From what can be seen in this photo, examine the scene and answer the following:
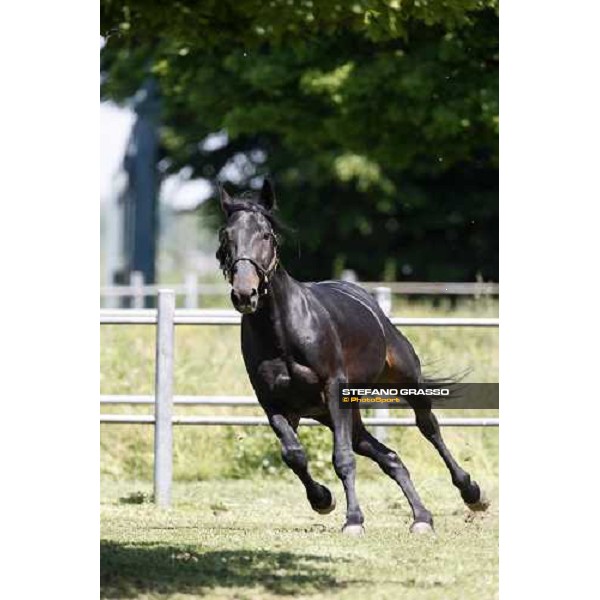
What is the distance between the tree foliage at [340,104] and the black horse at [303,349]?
682mm

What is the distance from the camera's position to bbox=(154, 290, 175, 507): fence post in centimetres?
949

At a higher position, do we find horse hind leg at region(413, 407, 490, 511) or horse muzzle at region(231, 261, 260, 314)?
horse muzzle at region(231, 261, 260, 314)

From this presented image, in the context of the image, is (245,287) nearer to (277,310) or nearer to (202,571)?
(277,310)

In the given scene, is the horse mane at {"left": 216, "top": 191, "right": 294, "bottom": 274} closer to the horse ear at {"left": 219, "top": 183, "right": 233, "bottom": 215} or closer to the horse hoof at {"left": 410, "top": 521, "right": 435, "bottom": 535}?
the horse ear at {"left": 219, "top": 183, "right": 233, "bottom": 215}

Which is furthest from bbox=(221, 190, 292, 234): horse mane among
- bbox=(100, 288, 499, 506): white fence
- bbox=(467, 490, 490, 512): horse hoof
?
bbox=(100, 288, 499, 506): white fence

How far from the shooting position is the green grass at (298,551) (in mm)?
6422

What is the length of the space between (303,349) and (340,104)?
224 inches

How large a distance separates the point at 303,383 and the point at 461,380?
44.9 inches

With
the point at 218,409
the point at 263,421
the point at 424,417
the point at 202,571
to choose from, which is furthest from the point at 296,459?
the point at 218,409

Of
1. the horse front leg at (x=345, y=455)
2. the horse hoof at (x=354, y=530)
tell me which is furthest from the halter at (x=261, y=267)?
the horse hoof at (x=354, y=530)

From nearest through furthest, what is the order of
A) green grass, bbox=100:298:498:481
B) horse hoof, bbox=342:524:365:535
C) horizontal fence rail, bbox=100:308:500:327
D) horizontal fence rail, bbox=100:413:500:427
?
horse hoof, bbox=342:524:365:535 < horizontal fence rail, bbox=100:413:500:427 < green grass, bbox=100:298:498:481 < horizontal fence rail, bbox=100:308:500:327
